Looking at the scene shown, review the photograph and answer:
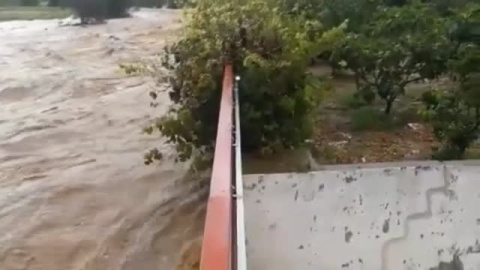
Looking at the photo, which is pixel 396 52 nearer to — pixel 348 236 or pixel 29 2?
pixel 348 236

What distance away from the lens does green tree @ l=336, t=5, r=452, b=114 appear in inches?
209

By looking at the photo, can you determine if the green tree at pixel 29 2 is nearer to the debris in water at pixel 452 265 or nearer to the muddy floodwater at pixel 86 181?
the muddy floodwater at pixel 86 181

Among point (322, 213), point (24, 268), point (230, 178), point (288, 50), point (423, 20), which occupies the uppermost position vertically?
point (423, 20)

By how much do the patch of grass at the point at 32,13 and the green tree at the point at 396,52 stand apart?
13.3 metres

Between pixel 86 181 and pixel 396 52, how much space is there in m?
2.31

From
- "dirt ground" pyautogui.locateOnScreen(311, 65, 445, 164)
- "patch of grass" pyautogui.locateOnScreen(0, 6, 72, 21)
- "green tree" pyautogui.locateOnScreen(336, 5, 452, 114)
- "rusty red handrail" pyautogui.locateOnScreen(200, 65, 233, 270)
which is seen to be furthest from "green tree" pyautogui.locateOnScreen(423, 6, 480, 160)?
"patch of grass" pyautogui.locateOnScreen(0, 6, 72, 21)

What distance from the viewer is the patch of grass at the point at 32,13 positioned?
18188mm

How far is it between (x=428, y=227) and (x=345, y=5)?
3675 millimetres

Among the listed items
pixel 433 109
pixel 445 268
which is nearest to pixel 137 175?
pixel 433 109

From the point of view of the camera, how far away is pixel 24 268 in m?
4.01

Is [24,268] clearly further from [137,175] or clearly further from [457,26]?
[457,26]

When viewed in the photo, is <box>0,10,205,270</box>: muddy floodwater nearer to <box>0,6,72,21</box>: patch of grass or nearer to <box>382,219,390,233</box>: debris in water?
<box>382,219,390,233</box>: debris in water

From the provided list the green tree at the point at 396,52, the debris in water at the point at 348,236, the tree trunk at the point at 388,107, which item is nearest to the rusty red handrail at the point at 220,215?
the debris in water at the point at 348,236

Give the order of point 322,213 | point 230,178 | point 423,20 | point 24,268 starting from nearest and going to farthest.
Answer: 1. point 230,178
2. point 322,213
3. point 24,268
4. point 423,20
